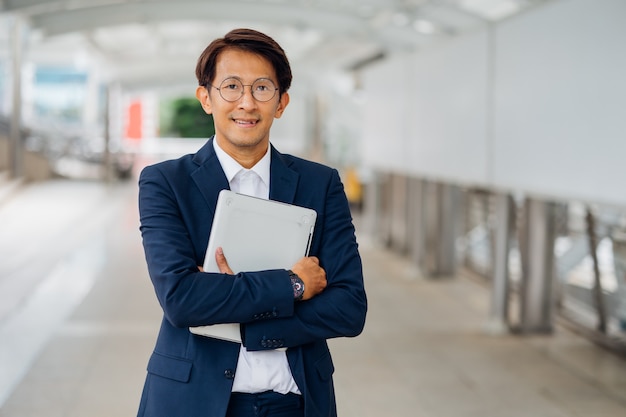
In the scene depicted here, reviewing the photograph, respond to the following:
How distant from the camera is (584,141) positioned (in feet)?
19.1

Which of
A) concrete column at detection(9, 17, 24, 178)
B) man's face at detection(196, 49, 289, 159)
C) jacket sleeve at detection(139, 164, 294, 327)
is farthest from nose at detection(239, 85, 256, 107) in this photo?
concrete column at detection(9, 17, 24, 178)

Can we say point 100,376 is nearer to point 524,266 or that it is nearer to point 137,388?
point 137,388

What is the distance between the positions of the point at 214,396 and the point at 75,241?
39.2 ft

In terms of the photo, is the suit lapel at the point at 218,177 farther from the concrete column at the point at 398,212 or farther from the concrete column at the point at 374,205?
the concrete column at the point at 374,205

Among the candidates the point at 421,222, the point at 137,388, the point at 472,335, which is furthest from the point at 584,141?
the point at 421,222

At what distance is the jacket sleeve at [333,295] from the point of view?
2.15 meters

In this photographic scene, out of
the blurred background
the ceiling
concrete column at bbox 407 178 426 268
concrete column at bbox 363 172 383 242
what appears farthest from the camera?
concrete column at bbox 363 172 383 242

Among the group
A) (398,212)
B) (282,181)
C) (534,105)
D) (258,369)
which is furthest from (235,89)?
(398,212)

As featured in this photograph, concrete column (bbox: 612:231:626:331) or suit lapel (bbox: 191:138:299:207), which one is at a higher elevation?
suit lapel (bbox: 191:138:299:207)

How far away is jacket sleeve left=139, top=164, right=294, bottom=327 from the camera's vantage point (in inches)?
82.5

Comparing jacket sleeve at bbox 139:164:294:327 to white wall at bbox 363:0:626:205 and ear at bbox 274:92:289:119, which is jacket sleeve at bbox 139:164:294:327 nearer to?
ear at bbox 274:92:289:119

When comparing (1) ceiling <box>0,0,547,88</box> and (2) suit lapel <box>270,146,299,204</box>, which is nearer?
(2) suit lapel <box>270,146,299,204</box>

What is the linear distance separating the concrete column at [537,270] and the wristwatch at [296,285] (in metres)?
5.91

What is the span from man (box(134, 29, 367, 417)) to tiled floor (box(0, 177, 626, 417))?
3.41 meters
